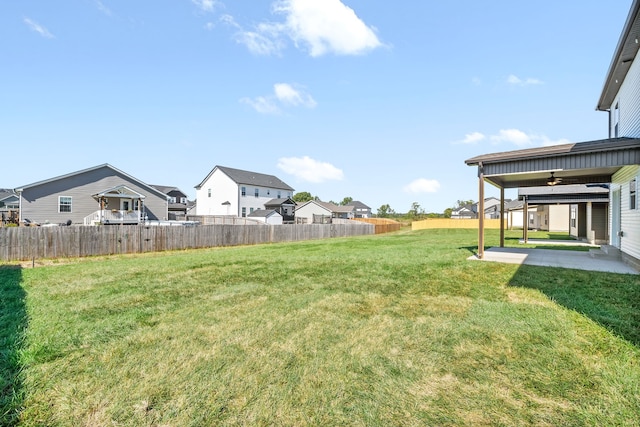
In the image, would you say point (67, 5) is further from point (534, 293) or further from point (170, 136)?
point (534, 293)

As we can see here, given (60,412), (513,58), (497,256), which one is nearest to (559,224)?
(513,58)

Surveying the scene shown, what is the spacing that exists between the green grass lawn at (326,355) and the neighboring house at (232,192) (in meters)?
31.3

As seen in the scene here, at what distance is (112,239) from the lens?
45.1ft

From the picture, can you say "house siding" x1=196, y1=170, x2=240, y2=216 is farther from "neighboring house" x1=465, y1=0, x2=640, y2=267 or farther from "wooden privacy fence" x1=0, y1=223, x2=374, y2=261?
"neighboring house" x1=465, y1=0, x2=640, y2=267

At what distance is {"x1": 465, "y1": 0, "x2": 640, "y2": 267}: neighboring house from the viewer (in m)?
7.25

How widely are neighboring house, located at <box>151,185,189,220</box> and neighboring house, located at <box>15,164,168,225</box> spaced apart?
17536 millimetres

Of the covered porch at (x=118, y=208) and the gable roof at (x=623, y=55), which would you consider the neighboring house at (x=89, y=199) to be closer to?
the covered porch at (x=118, y=208)

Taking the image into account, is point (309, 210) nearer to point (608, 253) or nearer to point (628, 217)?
point (608, 253)

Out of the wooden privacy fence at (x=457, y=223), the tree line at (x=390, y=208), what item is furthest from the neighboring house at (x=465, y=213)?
the wooden privacy fence at (x=457, y=223)

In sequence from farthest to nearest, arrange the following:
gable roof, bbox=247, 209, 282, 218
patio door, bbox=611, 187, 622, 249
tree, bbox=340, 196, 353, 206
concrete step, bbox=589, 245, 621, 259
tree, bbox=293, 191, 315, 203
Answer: tree, bbox=340, 196, 353, 206 → tree, bbox=293, 191, 315, 203 → gable roof, bbox=247, 209, 282, 218 → patio door, bbox=611, 187, 622, 249 → concrete step, bbox=589, 245, 621, 259

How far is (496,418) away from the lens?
2.12m

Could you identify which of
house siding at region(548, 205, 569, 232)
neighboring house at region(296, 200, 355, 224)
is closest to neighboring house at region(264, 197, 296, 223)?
neighboring house at region(296, 200, 355, 224)

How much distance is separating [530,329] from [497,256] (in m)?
6.82

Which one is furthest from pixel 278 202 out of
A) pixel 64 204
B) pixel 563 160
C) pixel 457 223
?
pixel 563 160
